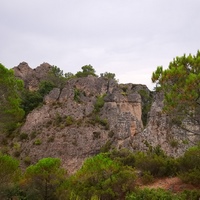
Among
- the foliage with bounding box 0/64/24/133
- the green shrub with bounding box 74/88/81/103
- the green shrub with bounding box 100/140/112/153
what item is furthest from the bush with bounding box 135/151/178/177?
the green shrub with bounding box 74/88/81/103

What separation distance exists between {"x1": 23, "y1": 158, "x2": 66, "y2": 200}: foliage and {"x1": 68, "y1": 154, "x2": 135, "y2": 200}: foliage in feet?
4.30

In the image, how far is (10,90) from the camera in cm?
1755

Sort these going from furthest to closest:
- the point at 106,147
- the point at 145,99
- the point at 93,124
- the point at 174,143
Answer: the point at 145,99, the point at 93,124, the point at 106,147, the point at 174,143

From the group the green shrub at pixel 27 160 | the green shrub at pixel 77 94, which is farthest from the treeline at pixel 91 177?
the green shrub at pixel 77 94

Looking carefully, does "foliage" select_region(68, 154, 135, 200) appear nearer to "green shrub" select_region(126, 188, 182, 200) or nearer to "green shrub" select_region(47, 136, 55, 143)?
"green shrub" select_region(126, 188, 182, 200)

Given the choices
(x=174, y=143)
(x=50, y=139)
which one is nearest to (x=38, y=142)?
(x=50, y=139)

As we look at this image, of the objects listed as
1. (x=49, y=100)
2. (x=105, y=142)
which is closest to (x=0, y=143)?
(x=49, y=100)

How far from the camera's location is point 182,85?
37.6 ft

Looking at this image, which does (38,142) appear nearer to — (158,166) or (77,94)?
(77,94)

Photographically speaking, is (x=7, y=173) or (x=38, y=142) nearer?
(x=7, y=173)

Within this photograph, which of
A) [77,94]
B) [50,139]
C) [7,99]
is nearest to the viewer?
[7,99]

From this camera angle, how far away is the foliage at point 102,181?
12070 millimetres

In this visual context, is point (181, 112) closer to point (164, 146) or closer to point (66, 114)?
point (164, 146)

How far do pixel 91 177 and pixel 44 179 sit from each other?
2.75m
